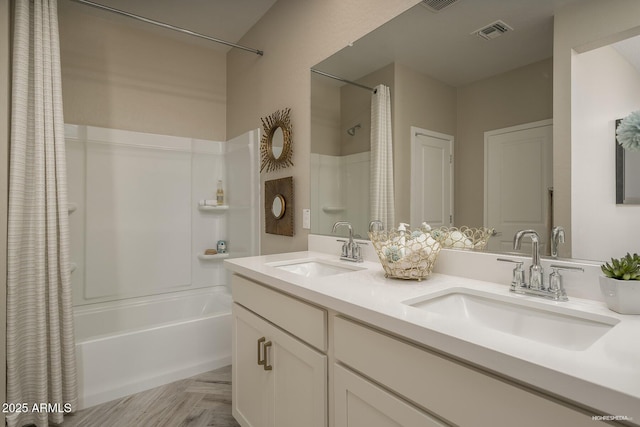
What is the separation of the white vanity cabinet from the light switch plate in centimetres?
61

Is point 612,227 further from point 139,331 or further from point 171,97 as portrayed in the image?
point 171,97

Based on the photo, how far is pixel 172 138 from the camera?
289 centimetres

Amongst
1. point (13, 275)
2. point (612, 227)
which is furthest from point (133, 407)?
point (612, 227)

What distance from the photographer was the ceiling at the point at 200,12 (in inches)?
94.3

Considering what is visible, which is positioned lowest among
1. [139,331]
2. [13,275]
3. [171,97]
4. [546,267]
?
[139,331]

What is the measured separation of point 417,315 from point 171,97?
2.95 meters

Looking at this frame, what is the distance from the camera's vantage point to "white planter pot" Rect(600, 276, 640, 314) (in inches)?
29.3

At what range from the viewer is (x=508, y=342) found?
60 cm

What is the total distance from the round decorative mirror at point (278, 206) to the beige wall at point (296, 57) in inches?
4.7

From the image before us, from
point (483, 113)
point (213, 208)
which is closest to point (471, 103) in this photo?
point (483, 113)

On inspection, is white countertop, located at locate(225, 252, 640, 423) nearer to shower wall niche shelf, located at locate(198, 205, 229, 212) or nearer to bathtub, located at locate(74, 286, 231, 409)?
bathtub, located at locate(74, 286, 231, 409)

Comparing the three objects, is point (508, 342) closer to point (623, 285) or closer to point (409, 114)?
point (623, 285)

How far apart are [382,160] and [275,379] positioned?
3.46ft

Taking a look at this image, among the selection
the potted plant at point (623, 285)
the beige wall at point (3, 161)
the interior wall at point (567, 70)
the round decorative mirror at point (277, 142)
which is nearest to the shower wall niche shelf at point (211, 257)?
the round decorative mirror at point (277, 142)
